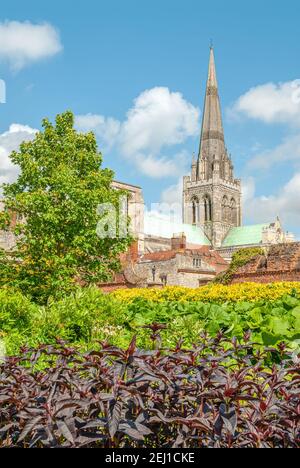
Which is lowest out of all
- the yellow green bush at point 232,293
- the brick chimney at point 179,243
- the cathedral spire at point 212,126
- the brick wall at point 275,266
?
the yellow green bush at point 232,293

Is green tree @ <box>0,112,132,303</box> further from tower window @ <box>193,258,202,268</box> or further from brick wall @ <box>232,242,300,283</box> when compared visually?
tower window @ <box>193,258,202,268</box>

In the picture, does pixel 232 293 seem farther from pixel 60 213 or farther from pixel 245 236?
pixel 245 236

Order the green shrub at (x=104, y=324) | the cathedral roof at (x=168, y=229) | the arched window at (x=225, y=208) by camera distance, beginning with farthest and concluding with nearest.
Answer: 1. the arched window at (x=225, y=208)
2. the cathedral roof at (x=168, y=229)
3. the green shrub at (x=104, y=324)

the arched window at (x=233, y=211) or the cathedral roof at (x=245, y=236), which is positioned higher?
Answer: the arched window at (x=233, y=211)

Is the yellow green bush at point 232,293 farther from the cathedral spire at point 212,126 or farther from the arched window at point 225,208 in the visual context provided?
the cathedral spire at point 212,126

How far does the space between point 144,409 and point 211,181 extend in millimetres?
153310

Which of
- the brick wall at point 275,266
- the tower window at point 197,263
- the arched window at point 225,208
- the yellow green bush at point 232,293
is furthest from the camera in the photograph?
the arched window at point 225,208

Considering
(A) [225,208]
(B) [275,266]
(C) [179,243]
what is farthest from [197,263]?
(A) [225,208]

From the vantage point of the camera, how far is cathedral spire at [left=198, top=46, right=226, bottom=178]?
155 meters

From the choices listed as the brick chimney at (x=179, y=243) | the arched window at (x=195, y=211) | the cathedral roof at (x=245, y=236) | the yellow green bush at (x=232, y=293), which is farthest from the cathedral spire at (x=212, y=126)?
the yellow green bush at (x=232, y=293)

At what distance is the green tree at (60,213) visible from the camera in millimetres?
19703

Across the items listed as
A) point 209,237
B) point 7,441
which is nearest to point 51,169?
point 7,441

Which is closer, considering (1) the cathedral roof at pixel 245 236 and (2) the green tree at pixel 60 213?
(2) the green tree at pixel 60 213
